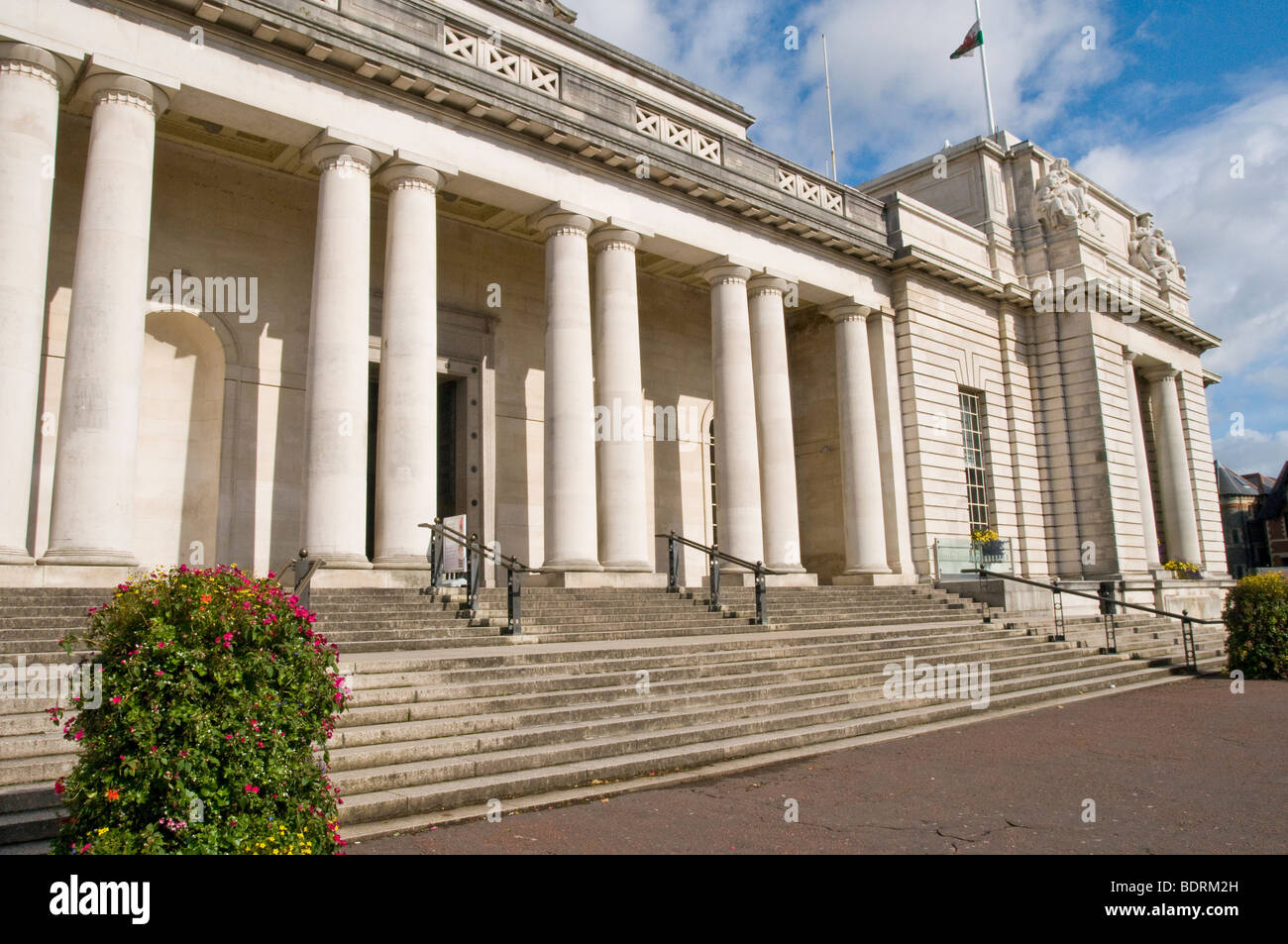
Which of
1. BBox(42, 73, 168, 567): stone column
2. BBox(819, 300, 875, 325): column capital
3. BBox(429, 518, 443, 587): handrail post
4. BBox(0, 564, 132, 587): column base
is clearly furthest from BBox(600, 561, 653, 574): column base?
BBox(819, 300, 875, 325): column capital

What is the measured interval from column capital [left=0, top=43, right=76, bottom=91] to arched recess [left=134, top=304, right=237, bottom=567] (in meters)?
4.09

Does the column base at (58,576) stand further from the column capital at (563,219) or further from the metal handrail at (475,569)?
the column capital at (563,219)

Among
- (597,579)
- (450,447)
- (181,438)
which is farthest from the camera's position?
(450,447)

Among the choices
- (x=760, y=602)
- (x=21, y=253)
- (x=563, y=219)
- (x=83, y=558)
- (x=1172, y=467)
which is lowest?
(x=760, y=602)

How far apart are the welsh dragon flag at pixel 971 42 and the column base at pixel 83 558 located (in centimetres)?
2545

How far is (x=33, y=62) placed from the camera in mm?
11359

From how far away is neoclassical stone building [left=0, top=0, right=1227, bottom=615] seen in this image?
11.9 meters

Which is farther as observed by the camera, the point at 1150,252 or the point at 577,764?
the point at 1150,252

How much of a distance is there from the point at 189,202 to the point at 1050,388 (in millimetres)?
21596

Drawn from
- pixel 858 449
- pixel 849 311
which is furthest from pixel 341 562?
pixel 849 311

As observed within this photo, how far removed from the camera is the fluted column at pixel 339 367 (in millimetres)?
13141

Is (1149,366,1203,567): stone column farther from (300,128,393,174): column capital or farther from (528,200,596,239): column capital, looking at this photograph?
(300,128,393,174): column capital

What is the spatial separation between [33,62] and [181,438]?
237 inches

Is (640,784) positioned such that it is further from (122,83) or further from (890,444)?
(890,444)
